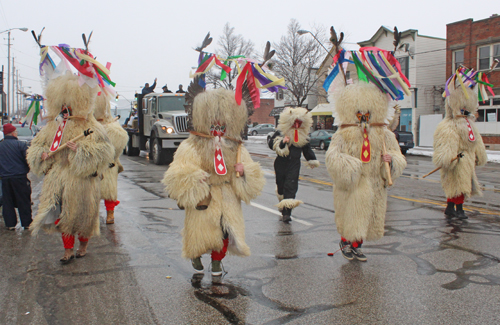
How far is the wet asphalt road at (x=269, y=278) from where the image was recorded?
11.6ft

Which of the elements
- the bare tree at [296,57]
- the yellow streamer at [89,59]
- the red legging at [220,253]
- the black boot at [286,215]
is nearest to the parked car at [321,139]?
the bare tree at [296,57]

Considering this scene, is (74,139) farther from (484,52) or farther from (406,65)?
(406,65)

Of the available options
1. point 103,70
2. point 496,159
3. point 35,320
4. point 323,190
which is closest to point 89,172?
point 103,70

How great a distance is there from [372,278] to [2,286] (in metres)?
3.67

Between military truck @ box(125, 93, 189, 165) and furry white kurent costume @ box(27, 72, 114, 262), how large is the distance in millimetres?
10377

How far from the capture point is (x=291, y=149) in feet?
22.9

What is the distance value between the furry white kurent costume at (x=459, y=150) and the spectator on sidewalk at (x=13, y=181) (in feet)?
21.8

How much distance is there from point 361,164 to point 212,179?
171 cm

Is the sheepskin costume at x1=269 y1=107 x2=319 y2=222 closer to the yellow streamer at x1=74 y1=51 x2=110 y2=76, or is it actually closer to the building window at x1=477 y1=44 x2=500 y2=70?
the yellow streamer at x1=74 y1=51 x2=110 y2=76

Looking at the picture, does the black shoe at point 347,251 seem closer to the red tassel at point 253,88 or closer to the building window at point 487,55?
the red tassel at point 253,88

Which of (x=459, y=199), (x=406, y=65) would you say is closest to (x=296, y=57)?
(x=406, y=65)

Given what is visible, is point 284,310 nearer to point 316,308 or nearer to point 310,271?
point 316,308

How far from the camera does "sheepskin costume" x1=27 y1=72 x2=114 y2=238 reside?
4.80 metres

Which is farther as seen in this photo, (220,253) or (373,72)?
(373,72)
